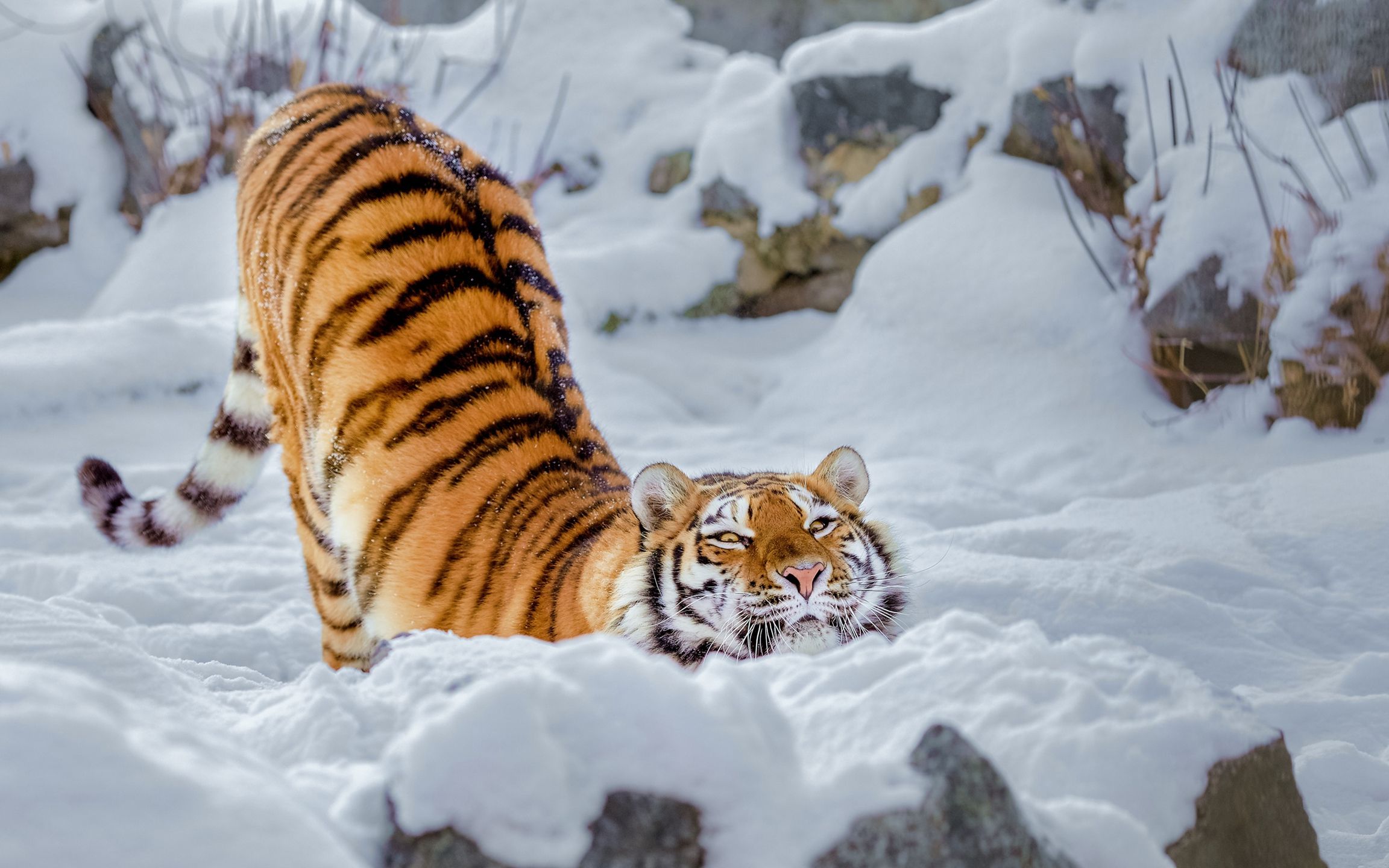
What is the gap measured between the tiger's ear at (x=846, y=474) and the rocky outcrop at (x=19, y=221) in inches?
232

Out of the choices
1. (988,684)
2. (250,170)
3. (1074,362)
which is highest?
(988,684)

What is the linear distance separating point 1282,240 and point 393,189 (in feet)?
8.53

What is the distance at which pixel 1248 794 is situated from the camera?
115cm

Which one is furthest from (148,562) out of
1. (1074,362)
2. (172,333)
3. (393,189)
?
(1074,362)

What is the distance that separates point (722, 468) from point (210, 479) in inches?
66.0

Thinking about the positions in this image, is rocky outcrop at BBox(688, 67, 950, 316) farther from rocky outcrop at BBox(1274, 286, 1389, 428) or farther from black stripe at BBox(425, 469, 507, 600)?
black stripe at BBox(425, 469, 507, 600)

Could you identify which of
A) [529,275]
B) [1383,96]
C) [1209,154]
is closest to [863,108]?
[1209,154]

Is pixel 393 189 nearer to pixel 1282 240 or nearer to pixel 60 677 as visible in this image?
pixel 60 677

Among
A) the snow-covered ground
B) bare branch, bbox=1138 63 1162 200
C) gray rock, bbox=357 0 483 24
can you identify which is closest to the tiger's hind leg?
the snow-covered ground

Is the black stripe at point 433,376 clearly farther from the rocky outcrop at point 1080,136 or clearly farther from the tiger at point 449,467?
the rocky outcrop at point 1080,136

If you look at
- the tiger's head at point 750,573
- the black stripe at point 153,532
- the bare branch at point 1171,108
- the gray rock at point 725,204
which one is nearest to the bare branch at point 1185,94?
the bare branch at point 1171,108

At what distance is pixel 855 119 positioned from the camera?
5.42 meters

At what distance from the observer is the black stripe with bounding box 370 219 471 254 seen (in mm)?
2318

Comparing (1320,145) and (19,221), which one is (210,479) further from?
(19,221)
